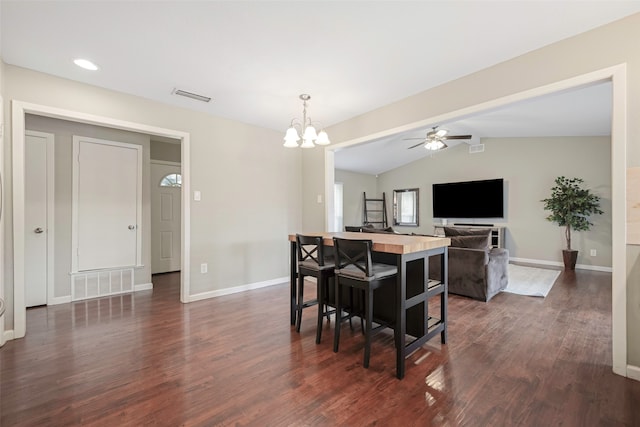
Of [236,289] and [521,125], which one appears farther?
[521,125]

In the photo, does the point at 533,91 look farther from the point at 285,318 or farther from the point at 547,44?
the point at 285,318

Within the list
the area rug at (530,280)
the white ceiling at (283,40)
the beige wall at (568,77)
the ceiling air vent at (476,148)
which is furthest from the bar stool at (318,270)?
the ceiling air vent at (476,148)

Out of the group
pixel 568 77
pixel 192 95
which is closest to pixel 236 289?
pixel 192 95

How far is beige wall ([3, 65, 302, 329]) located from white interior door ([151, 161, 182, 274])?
1.84 m

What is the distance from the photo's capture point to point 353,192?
28.8 feet

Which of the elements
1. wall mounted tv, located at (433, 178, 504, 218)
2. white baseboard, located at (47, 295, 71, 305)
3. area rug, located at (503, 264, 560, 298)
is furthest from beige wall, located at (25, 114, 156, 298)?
wall mounted tv, located at (433, 178, 504, 218)

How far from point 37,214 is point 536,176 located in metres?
8.74

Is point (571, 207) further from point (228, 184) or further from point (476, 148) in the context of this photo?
point (228, 184)

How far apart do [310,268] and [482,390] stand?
151 cm

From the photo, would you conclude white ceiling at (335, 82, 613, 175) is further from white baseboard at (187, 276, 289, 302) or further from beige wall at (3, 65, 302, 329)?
white baseboard at (187, 276, 289, 302)

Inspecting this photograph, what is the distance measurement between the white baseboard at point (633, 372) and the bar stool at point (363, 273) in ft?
5.20

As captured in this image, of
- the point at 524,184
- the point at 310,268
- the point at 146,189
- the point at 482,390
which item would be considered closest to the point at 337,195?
the point at 524,184

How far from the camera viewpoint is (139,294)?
13.2 feet

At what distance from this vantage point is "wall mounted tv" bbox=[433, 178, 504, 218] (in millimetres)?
6777
